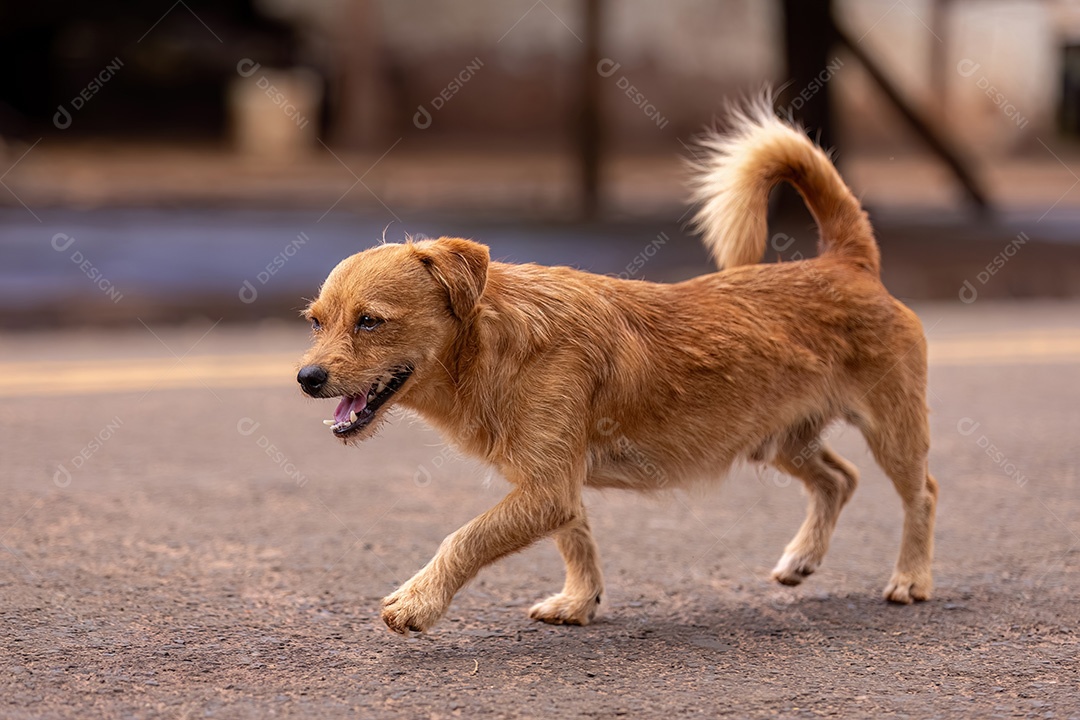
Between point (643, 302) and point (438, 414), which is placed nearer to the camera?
point (438, 414)

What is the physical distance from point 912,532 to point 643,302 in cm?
125

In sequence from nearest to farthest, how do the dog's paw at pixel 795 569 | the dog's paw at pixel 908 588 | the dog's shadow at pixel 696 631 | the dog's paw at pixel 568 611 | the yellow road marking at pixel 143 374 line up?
1. the dog's shadow at pixel 696 631
2. the dog's paw at pixel 568 611
3. the dog's paw at pixel 908 588
4. the dog's paw at pixel 795 569
5. the yellow road marking at pixel 143 374

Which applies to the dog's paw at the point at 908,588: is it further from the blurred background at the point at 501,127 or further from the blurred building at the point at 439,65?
the blurred building at the point at 439,65

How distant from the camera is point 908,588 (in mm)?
4660

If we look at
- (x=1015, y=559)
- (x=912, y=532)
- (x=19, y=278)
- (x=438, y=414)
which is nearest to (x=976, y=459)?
(x=1015, y=559)

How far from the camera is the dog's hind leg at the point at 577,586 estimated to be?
4414 millimetres

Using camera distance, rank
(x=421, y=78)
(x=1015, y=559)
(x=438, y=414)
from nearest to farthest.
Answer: (x=438, y=414) → (x=1015, y=559) → (x=421, y=78)

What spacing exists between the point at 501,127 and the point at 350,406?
83.1 feet

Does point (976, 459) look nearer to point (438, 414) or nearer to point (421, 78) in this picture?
point (438, 414)

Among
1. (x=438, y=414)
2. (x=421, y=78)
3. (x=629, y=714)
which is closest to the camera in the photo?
(x=629, y=714)

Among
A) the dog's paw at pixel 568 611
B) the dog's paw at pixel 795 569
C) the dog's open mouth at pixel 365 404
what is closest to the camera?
the dog's open mouth at pixel 365 404

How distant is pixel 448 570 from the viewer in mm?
3947

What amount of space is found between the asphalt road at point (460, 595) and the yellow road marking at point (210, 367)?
1.16 feet

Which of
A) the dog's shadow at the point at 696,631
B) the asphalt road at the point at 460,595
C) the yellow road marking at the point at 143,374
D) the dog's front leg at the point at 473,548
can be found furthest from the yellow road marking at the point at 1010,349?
the dog's front leg at the point at 473,548
